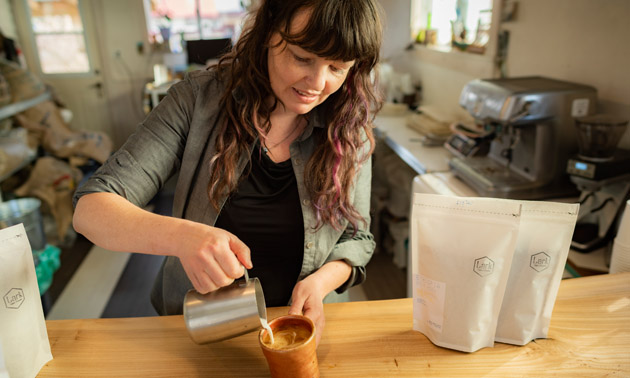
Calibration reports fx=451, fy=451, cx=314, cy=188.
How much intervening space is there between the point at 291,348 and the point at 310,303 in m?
0.24

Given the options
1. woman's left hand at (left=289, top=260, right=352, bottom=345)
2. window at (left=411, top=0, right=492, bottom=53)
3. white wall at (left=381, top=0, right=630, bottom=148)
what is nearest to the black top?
woman's left hand at (left=289, top=260, right=352, bottom=345)

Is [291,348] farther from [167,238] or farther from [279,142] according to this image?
[279,142]

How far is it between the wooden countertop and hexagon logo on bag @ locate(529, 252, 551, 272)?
0.16 meters

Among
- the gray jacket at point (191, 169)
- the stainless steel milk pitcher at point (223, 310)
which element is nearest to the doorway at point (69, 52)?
the gray jacket at point (191, 169)

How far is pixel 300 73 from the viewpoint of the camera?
0.93m

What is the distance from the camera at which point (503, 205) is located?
30.3 inches

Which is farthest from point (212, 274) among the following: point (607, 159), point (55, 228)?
point (55, 228)

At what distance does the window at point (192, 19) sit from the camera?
5.07 m

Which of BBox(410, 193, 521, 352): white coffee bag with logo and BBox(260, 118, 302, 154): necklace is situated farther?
BBox(260, 118, 302, 154): necklace

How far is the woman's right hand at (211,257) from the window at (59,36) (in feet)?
16.3

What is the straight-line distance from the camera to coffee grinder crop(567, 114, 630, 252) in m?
1.47

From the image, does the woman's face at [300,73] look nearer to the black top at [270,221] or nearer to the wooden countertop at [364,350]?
the black top at [270,221]

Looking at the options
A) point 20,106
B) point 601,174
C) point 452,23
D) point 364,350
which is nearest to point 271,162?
point 364,350

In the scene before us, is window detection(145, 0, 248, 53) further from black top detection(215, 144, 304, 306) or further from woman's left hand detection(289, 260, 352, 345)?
woman's left hand detection(289, 260, 352, 345)
